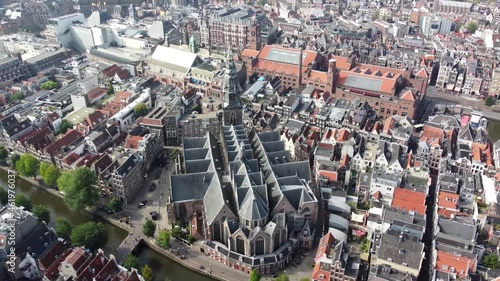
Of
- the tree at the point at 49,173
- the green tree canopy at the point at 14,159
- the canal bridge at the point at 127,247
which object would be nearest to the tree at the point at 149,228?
the canal bridge at the point at 127,247

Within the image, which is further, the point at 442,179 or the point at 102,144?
the point at 102,144

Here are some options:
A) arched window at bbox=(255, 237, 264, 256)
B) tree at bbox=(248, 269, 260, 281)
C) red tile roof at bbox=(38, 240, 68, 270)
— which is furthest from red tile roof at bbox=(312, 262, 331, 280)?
red tile roof at bbox=(38, 240, 68, 270)

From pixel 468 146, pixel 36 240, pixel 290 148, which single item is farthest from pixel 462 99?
pixel 36 240

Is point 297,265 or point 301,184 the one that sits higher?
point 301,184

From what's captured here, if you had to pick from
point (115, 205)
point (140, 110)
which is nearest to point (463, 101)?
point (140, 110)

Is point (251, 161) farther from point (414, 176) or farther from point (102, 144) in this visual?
point (102, 144)

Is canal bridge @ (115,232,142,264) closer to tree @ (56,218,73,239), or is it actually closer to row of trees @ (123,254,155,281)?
row of trees @ (123,254,155,281)

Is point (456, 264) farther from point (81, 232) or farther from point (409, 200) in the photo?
point (81, 232)
